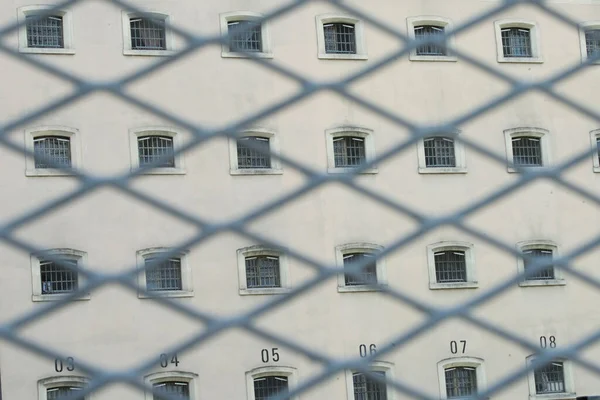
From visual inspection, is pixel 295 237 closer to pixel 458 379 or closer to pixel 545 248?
pixel 458 379

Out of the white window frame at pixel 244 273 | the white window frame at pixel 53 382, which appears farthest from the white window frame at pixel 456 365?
the white window frame at pixel 53 382

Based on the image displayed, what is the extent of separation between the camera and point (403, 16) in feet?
34.9

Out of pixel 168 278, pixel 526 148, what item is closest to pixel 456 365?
pixel 526 148

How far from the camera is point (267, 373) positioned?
9.83 meters

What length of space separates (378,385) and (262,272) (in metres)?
1.43

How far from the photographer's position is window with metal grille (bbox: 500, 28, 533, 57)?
10.7 m

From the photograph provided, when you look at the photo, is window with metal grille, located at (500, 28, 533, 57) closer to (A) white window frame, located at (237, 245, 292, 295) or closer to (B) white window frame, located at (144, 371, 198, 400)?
(A) white window frame, located at (237, 245, 292, 295)

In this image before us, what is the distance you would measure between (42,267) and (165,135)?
5.26 ft

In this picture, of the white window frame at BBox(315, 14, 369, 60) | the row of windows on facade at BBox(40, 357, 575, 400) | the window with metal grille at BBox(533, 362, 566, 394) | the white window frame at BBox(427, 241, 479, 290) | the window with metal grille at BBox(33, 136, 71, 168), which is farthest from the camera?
the window with metal grille at BBox(533, 362, 566, 394)

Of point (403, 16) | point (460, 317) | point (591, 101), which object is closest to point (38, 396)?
point (403, 16)

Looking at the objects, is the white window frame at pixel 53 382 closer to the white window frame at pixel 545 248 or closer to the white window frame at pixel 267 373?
the white window frame at pixel 267 373

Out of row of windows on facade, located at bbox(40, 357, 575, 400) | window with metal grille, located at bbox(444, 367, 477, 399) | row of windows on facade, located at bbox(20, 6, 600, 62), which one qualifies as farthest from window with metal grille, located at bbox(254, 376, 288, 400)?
row of windows on facade, located at bbox(20, 6, 600, 62)

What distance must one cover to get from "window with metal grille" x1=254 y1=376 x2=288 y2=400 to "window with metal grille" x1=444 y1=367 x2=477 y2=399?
1.52 m

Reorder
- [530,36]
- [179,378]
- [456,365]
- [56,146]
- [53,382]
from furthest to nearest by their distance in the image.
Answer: [530,36] → [456,365] → [56,146] → [179,378] → [53,382]
